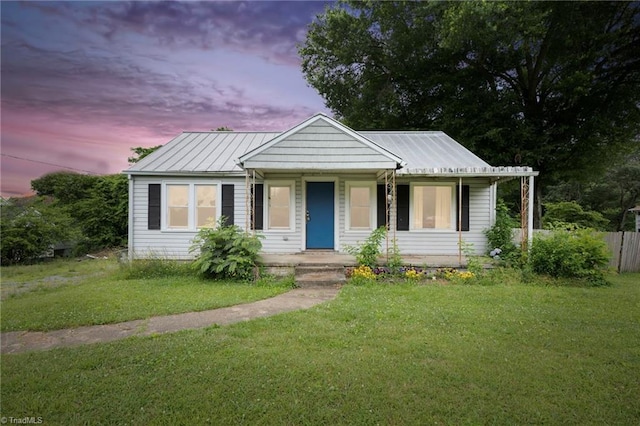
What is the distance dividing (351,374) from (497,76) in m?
18.6

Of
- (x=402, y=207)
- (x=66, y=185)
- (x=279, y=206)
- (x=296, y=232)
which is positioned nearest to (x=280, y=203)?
(x=279, y=206)

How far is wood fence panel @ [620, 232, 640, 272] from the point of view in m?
10.7

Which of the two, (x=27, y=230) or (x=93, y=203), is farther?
(x=93, y=203)

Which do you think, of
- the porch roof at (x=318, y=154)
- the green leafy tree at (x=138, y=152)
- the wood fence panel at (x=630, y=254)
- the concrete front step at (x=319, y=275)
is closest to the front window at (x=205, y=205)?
the porch roof at (x=318, y=154)

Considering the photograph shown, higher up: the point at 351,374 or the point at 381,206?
the point at 381,206

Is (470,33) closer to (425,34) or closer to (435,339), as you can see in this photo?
(425,34)

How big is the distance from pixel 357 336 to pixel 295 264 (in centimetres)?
429

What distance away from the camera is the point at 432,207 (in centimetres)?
1063

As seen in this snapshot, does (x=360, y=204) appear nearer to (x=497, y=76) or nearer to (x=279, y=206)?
(x=279, y=206)

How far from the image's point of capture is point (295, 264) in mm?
8703

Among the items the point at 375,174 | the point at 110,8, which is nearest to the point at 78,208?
the point at 110,8

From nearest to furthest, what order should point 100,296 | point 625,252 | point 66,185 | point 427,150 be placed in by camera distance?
point 100,296 → point 625,252 → point 427,150 → point 66,185

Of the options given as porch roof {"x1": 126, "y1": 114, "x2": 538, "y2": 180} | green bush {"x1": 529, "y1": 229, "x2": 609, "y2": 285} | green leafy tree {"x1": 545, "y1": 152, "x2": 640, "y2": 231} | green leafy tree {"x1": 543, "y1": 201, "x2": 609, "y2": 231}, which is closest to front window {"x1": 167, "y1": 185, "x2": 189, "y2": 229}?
porch roof {"x1": 126, "y1": 114, "x2": 538, "y2": 180}

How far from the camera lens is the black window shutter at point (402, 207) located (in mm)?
10422
